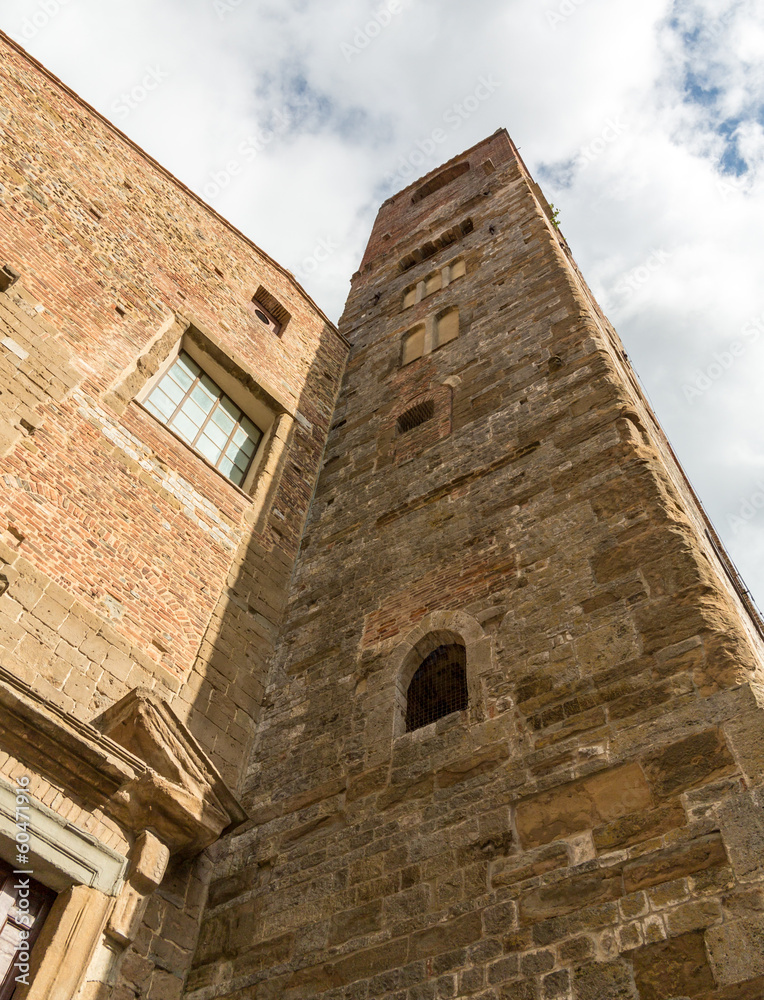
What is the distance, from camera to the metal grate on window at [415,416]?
395 inches

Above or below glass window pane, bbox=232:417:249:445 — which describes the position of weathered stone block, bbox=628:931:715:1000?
below

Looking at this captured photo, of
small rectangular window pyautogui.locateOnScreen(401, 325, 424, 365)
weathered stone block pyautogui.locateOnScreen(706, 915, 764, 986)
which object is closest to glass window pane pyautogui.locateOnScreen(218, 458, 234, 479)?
small rectangular window pyautogui.locateOnScreen(401, 325, 424, 365)

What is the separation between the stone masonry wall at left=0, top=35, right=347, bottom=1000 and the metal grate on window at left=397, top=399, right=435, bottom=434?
1279 mm

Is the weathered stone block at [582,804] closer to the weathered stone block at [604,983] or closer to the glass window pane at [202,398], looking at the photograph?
the weathered stone block at [604,983]

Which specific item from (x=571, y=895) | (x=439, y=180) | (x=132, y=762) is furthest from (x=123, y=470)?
(x=439, y=180)

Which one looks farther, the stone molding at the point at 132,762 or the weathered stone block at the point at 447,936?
the stone molding at the point at 132,762

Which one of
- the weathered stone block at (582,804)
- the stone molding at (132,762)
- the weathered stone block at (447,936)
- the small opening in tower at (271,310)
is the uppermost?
the small opening in tower at (271,310)

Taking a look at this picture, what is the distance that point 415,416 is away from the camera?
402 inches

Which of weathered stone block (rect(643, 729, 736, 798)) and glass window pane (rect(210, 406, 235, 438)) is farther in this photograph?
→ glass window pane (rect(210, 406, 235, 438))

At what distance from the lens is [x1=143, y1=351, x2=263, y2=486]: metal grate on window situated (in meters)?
9.05

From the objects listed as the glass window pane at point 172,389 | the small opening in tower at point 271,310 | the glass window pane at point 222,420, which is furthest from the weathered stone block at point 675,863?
the small opening in tower at point 271,310

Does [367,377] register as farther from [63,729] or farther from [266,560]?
[63,729]

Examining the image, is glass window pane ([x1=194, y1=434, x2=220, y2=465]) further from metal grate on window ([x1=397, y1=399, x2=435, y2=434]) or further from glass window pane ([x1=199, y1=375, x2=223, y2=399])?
metal grate on window ([x1=397, y1=399, x2=435, y2=434])

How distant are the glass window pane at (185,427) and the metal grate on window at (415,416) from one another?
2.47m
